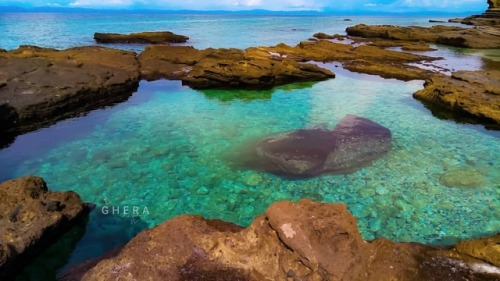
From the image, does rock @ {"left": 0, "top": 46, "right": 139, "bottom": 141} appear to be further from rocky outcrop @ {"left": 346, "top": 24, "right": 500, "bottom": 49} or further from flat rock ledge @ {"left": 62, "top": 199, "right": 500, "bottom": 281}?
rocky outcrop @ {"left": 346, "top": 24, "right": 500, "bottom": 49}

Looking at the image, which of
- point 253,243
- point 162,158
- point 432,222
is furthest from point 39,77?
point 432,222

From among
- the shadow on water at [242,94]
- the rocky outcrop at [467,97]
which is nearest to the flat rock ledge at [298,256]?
the rocky outcrop at [467,97]

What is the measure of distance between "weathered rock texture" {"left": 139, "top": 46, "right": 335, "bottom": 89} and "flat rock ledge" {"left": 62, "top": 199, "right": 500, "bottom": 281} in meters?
17.2

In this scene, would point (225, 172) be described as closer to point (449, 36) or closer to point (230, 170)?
point (230, 170)

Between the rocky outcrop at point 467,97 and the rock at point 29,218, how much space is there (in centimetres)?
1792

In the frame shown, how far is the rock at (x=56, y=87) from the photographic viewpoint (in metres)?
14.6

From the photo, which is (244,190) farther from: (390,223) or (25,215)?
(25,215)

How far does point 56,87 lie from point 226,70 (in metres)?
10.2

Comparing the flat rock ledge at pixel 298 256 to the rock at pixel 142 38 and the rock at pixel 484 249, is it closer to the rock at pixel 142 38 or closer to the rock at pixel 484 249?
the rock at pixel 484 249

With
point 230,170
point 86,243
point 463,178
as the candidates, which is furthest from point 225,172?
point 463,178

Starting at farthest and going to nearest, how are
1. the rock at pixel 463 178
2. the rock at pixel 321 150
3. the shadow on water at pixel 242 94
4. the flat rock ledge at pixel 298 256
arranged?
the shadow on water at pixel 242 94 → the rock at pixel 321 150 → the rock at pixel 463 178 → the flat rock ledge at pixel 298 256

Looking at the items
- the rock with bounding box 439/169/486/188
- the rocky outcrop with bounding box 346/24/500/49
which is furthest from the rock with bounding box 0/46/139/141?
the rocky outcrop with bounding box 346/24/500/49

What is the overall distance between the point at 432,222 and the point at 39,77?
19015 millimetres

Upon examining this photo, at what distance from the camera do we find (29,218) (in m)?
6.85
